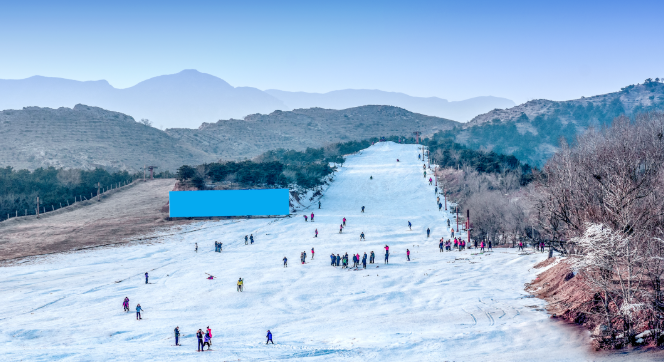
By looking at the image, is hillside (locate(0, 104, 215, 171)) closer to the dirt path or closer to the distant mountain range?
the distant mountain range

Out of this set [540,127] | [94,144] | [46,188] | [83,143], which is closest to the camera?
[46,188]

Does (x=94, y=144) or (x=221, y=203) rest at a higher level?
(x=94, y=144)

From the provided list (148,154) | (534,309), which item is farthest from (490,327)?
(148,154)

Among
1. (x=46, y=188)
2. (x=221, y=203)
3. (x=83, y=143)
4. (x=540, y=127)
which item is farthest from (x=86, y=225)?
(x=540, y=127)

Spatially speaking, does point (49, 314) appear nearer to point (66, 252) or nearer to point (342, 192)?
point (66, 252)

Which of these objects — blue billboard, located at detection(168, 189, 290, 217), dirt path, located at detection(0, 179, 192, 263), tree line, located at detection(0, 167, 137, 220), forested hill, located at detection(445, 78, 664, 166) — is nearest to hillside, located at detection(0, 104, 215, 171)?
tree line, located at detection(0, 167, 137, 220)

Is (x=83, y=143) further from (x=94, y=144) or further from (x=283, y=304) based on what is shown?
(x=283, y=304)
